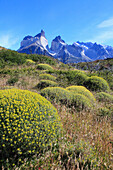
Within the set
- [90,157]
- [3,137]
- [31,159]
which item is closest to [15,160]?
[31,159]

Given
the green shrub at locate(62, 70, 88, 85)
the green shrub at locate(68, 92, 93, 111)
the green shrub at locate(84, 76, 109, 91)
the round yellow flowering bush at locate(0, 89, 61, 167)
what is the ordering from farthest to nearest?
1. the green shrub at locate(62, 70, 88, 85)
2. the green shrub at locate(84, 76, 109, 91)
3. the green shrub at locate(68, 92, 93, 111)
4. the round yellow flowering bush at locate(0, 89, 61, 167)

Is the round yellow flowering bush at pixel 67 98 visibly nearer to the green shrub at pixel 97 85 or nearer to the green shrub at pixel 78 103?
the green shrub at pixel 78 103

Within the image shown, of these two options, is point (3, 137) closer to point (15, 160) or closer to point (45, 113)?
point (15, 160)

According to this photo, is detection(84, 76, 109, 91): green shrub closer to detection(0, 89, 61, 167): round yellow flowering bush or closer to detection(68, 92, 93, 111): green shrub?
detection(68, 92, 93, 111): green shrub

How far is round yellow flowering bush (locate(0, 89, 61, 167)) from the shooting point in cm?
205

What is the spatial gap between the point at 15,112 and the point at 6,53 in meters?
16.9

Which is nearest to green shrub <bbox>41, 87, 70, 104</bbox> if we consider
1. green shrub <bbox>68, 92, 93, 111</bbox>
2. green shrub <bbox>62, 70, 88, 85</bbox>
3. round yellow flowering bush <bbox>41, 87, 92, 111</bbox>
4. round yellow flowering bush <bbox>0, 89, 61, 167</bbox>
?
round yellow flowering bush <bbox>41, 87, 92, 111</bbox>

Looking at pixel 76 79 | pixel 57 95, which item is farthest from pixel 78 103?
pixel 76 79

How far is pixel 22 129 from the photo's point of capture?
204cm

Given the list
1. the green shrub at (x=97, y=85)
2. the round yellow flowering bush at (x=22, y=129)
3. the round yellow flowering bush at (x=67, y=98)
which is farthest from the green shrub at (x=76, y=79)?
the round yellow flowering bush at (x=22, y=129)

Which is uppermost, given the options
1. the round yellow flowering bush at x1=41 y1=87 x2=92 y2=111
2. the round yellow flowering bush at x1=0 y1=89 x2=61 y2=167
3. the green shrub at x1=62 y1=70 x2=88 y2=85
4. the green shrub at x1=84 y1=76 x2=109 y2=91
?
the green shrub at x1=62 y1=70 x2=88 y2=85

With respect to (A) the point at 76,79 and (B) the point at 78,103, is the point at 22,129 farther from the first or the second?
(A) the point at 76,79

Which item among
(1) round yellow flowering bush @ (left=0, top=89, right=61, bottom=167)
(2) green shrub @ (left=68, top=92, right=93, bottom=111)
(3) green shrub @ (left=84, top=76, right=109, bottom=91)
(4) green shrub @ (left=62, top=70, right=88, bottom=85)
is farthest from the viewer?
(4) green shrub @ (left=62, top=70, right=88, bottom=85)

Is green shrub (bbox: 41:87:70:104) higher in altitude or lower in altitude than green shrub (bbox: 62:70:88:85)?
lower
